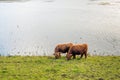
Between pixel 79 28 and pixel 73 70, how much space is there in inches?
576

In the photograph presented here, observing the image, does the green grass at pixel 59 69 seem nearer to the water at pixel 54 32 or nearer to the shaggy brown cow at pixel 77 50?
the shaggy brown cow at pixel 77 50

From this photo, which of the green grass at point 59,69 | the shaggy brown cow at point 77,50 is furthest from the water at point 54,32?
the green grass at point 59,69

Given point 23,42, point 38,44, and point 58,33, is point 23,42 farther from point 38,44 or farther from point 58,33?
point 58,33

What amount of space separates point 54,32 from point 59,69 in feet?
42.3

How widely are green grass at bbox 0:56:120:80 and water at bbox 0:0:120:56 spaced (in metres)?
3.55

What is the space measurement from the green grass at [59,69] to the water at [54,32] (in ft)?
11.7

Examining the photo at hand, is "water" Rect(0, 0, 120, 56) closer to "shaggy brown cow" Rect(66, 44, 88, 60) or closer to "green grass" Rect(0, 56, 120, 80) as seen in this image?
"shaggy brown cow" Rect(66, 44, 88, 60)

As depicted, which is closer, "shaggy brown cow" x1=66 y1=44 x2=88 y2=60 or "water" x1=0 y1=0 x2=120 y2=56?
"shaggy brown cow" x1=66 y1=44 x2=88 y2=60

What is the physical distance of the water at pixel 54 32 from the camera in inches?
764

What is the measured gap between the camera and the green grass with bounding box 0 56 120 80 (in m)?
11.5

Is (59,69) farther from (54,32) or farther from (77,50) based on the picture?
(54,32)

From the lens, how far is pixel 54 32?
2509 centimetres

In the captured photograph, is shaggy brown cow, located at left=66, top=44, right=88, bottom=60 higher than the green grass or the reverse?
higher

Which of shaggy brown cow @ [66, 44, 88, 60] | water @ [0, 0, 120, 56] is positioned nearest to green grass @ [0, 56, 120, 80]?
shaggy brown cow @ [66, 44, 88, 60]
